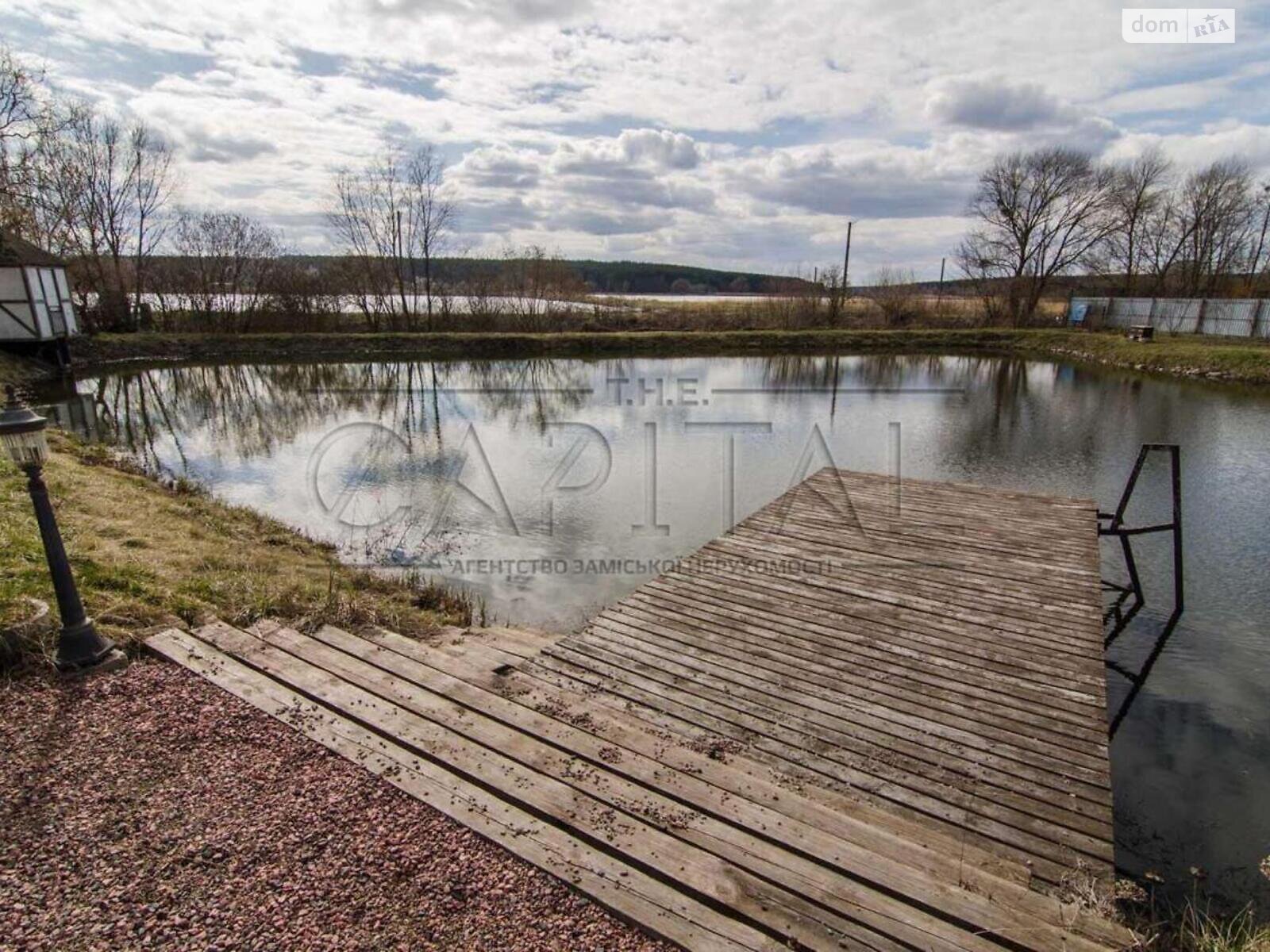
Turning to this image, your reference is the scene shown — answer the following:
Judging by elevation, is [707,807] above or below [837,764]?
above

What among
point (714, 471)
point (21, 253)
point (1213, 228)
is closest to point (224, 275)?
point (21, 253)

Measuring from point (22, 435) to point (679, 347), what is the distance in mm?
27504

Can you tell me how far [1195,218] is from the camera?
33062 mm

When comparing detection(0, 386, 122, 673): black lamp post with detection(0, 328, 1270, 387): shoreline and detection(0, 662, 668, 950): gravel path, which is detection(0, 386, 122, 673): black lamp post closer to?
detection(0, 662, 668, 950): gravel path

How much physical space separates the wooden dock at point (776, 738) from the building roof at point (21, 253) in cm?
2095

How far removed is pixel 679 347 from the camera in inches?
1166

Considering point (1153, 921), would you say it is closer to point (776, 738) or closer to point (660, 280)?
point (776, 738)

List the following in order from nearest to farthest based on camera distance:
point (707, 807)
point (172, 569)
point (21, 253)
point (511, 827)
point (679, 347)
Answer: point (511, 827) → point (707, 807) → point (172, 569) → point (21, 253) → point (679, 347)

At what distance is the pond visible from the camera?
15.5ft

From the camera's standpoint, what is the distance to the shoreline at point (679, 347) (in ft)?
71.2

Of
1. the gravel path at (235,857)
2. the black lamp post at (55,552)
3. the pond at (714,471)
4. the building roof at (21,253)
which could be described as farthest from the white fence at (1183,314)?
the building roof at (21,253)

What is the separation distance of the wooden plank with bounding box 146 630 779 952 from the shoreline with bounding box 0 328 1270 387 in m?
21.9

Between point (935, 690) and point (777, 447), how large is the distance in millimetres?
8285

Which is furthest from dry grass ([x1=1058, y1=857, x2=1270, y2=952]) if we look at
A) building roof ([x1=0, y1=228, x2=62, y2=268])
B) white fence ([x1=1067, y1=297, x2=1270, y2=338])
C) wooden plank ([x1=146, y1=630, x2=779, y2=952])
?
white fence ([x1=1067, y1=297, x2=1270, y2=338])
